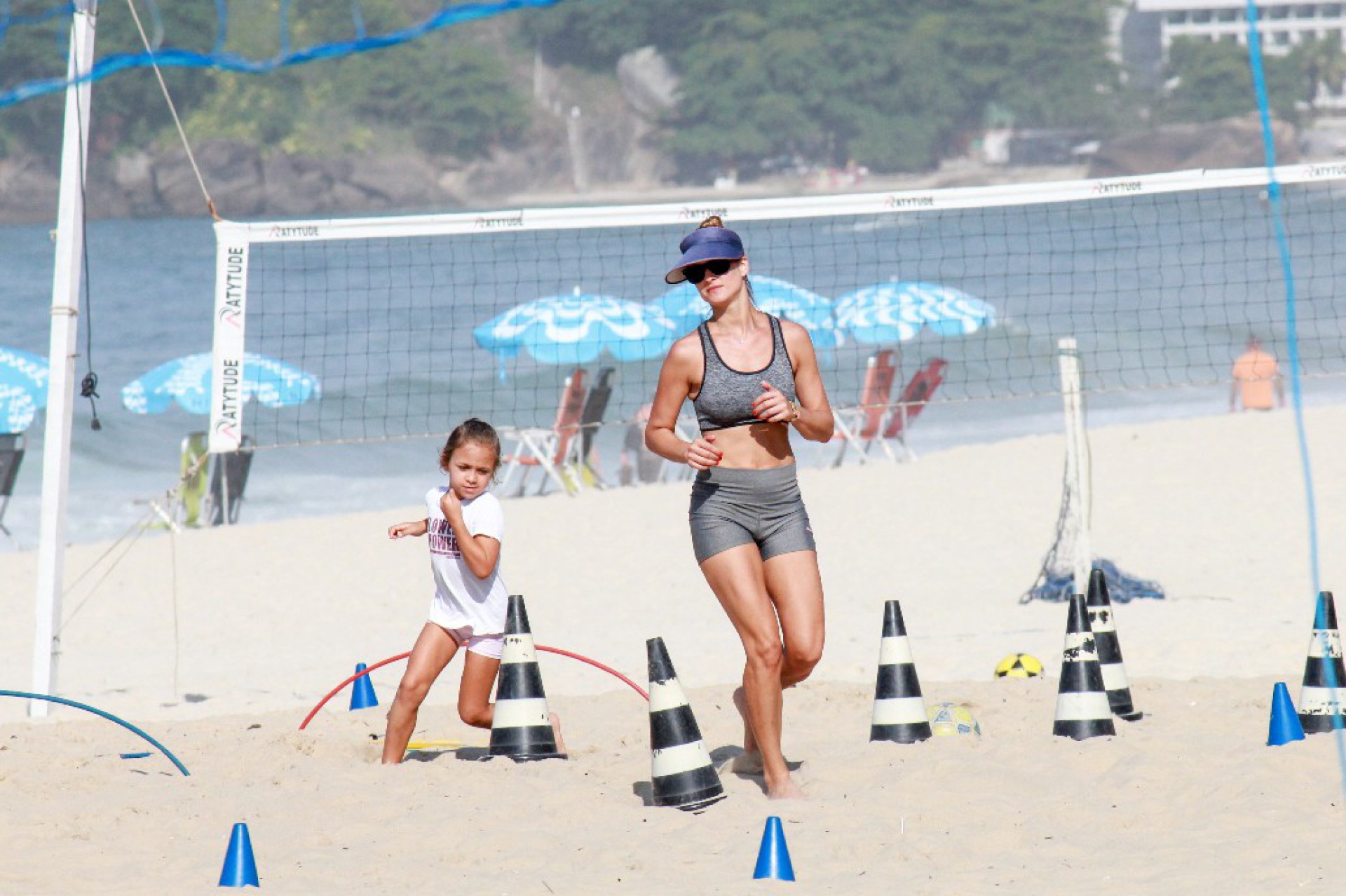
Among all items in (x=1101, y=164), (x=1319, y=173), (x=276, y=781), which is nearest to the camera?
(x=276, y=781)

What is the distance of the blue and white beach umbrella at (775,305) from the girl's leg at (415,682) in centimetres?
1186

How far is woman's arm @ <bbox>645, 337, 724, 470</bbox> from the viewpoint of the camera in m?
4.61

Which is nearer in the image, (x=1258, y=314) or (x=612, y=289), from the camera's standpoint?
(x=1258, y=314)

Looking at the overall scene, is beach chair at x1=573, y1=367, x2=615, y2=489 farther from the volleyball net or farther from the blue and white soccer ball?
the blue and white soccer ball

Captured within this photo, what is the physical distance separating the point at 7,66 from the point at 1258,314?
52.2m

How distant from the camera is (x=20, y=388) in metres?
15.9

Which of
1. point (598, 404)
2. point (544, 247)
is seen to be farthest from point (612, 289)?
point (598, 404)

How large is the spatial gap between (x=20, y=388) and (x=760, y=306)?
6.82m

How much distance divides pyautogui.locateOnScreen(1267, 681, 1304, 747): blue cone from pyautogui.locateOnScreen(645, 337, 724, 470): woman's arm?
1883 mm

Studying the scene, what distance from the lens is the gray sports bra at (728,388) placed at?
183 inches

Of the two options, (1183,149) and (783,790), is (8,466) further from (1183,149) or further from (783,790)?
(1183,149)

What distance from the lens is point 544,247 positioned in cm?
3350

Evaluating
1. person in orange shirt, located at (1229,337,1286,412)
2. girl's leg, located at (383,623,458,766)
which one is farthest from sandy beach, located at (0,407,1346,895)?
person in orange shirt, located at (1229,337,1286,412)

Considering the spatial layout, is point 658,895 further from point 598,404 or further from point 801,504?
point 598,404
